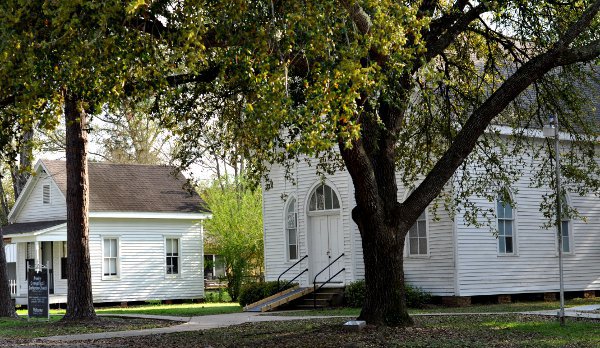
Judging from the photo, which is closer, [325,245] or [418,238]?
[418,238]

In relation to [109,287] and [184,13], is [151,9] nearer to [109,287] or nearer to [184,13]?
[184,13]

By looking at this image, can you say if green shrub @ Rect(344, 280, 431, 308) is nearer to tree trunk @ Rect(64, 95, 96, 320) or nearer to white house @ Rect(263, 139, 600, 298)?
white house @ Rect(263, 139, 600, 298)

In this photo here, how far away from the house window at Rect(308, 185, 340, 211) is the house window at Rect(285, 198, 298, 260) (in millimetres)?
1074

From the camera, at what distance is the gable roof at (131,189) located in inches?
1469

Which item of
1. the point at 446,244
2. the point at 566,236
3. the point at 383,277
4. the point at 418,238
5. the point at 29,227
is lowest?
the point at 383,277

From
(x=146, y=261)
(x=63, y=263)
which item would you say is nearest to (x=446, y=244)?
(x=146, y=261)

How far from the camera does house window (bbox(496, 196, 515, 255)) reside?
27.9 metres

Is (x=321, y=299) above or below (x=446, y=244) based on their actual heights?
below

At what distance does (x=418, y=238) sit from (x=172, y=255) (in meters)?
14.6

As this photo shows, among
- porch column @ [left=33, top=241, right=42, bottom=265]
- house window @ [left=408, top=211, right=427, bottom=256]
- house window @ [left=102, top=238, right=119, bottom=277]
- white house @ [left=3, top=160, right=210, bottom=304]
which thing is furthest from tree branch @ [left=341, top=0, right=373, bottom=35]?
house window @ [left=102, top=238, right=119, bottom=277]

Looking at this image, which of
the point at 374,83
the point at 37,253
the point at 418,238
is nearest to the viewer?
the point at 374,83

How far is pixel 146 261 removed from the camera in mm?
37844

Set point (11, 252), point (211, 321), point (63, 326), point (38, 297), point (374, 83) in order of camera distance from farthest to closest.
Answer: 1. point (11, 252)
2. point (38, 297)
3. point (211, 321)
4. point (63, 326)
5. point (374, 83)

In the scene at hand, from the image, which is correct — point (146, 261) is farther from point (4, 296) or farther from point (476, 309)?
point (476, 309)
